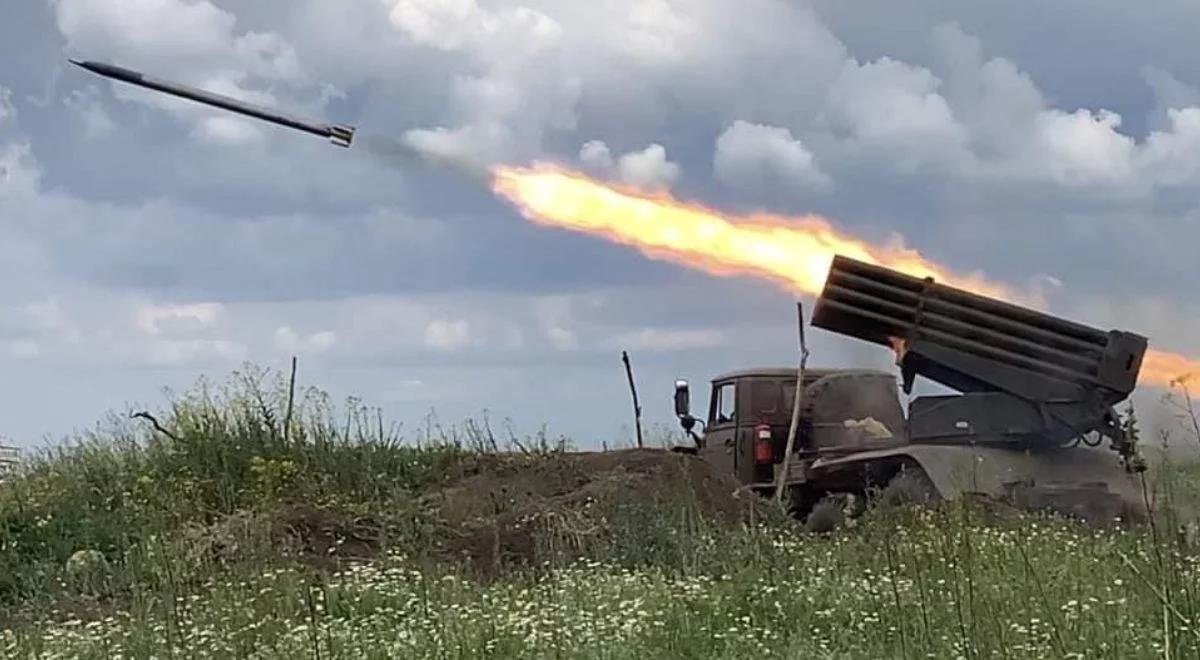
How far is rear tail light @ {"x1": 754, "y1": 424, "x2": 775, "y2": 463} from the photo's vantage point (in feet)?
62.3

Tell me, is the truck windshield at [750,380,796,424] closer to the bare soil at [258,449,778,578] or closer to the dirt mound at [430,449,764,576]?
the bare soil at [258,449,778,578]

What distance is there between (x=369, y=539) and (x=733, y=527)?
3.52 metres

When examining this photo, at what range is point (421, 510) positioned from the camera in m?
15.8

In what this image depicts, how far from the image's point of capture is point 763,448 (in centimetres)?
1898

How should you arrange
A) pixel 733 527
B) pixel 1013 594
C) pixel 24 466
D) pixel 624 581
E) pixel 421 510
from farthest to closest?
1. pixel 24 466
2. pixel 421 510
3. pixel 733 527
4. pixel 624 581
5. pixel 1013 594

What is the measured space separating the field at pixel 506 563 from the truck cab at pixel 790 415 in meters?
1.71

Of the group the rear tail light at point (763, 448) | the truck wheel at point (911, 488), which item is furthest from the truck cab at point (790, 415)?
the truck wheel at point (911, 488)

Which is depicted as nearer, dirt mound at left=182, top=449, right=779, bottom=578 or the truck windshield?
dirt mound at left=182, top=449, right=779, bottom=578

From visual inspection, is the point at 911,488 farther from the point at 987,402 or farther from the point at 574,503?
the point at 574,503

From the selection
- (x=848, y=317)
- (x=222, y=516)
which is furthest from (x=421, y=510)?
(x=848, y=317)

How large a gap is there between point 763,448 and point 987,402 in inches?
128

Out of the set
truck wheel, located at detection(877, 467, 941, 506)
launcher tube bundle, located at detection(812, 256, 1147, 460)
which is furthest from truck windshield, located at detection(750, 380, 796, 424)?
truck wheel, located at detection(877, 467, 941, 506)

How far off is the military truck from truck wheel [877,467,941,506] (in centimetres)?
2

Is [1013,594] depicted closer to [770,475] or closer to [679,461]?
[679,461]
